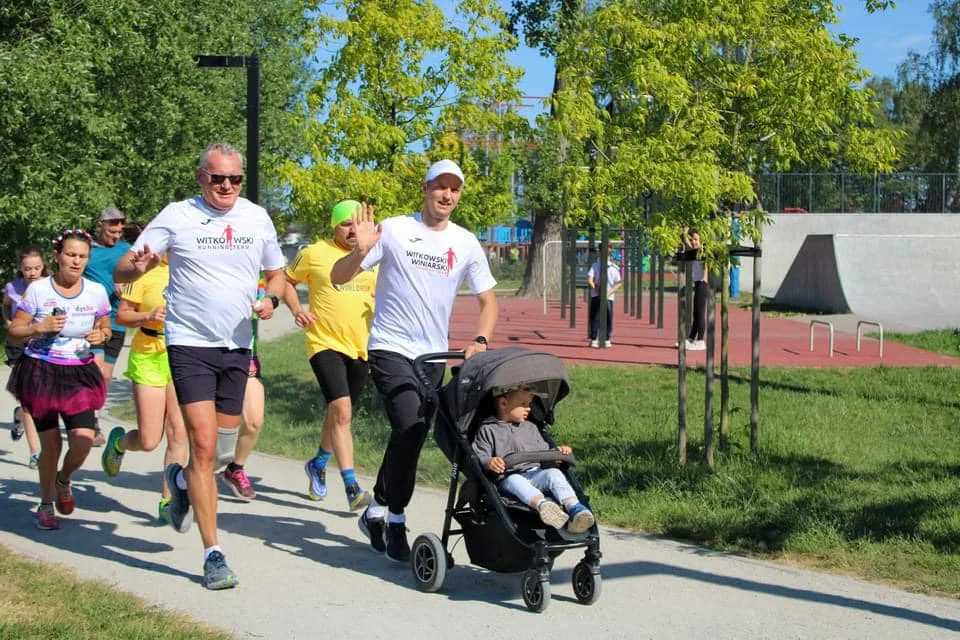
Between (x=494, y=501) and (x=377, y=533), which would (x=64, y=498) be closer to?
(x=377, y=533)

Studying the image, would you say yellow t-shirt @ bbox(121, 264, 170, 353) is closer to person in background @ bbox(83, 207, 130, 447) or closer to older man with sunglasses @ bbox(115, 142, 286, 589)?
older man with sunglasses @ bbox(115, 142, 286, 589)

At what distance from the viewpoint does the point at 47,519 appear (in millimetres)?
7773

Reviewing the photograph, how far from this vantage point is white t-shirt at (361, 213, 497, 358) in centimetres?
675

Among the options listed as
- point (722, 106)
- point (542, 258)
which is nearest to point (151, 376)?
point (722, 106)

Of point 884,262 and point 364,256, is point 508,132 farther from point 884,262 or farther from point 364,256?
point 884,262

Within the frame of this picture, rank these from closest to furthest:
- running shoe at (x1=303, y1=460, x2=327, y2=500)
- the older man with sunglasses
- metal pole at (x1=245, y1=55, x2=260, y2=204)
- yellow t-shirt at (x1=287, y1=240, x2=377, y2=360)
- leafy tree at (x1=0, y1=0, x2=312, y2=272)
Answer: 1. the older man with sunglasses
2. yellow t-shirt at (x1=287, y1=240, x2=377, y2=360)
3. running shoe at (x1=303, y1=460, x2=327, y2=500)
4. metal pole at (x1=245, y1=55, x2=260, y2=204)
5. leafy tree at (x1=0, y1=0, x2=312, y2=272)

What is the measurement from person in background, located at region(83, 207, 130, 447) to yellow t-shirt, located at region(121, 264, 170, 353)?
6.06 ft

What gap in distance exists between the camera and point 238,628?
561cm

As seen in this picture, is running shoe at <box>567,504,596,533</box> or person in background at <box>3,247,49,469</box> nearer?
running shoe at <box>567,504,596,533</box>

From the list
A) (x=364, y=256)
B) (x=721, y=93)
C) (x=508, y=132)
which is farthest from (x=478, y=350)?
(x=508, y=132)

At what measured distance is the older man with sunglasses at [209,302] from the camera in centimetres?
639

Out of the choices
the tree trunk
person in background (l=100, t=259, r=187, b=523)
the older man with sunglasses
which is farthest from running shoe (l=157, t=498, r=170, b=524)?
the tree trunk

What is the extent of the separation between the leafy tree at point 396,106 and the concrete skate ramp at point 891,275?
18.3 m

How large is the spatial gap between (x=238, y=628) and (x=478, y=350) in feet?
5.99
